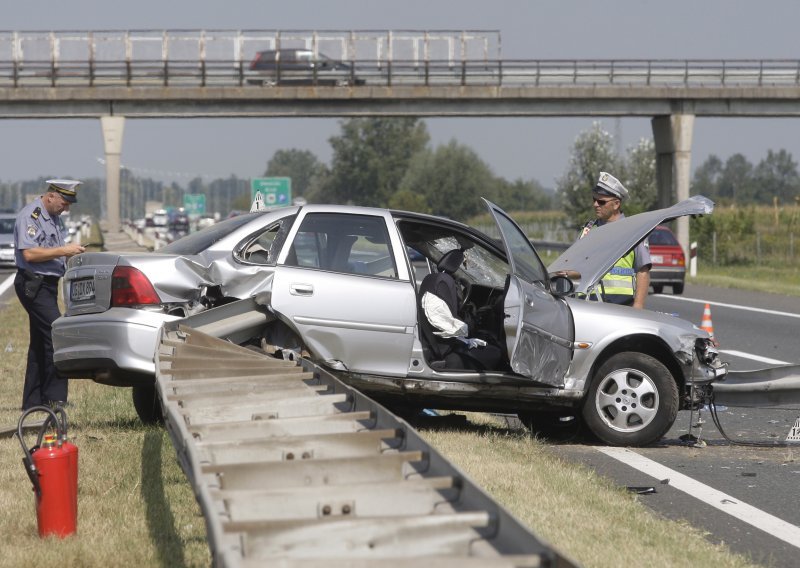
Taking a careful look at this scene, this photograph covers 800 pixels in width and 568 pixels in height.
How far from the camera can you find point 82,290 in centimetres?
870

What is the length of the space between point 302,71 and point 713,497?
4405cm

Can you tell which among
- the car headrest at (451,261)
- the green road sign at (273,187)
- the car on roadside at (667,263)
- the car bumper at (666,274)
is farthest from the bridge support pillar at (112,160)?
the car headrest at (451,261)

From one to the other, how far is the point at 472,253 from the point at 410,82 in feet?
132

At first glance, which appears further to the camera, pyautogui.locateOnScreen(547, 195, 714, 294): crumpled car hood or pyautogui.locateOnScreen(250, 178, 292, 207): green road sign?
pyautogui.locateOnScreen(250, 178, 292, 207): green road sign

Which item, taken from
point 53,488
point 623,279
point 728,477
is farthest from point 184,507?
point 623,279

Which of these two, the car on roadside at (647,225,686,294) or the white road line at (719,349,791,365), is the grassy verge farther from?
the car on roadside at (647,225,686,294)

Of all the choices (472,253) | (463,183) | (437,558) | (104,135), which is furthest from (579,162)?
(437,558)

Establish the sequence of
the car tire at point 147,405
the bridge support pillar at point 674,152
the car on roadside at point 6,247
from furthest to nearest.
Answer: the bridge support pillar at point 674,152, the car on roadside at point 6,247, the car tire at point 147,405

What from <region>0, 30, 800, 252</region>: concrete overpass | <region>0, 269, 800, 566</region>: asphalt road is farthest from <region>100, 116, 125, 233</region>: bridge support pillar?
<region>0, 269, 800, 566</region>: asphalt road

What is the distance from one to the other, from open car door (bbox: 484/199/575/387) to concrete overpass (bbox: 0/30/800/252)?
39.8m

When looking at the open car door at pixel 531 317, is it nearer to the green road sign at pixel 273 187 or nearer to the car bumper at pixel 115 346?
the car bumper at pixel 115 346

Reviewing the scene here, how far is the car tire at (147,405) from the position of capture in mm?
9453

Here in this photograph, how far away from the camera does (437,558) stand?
10.9 feet

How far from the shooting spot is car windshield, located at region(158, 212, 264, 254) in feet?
28.8
